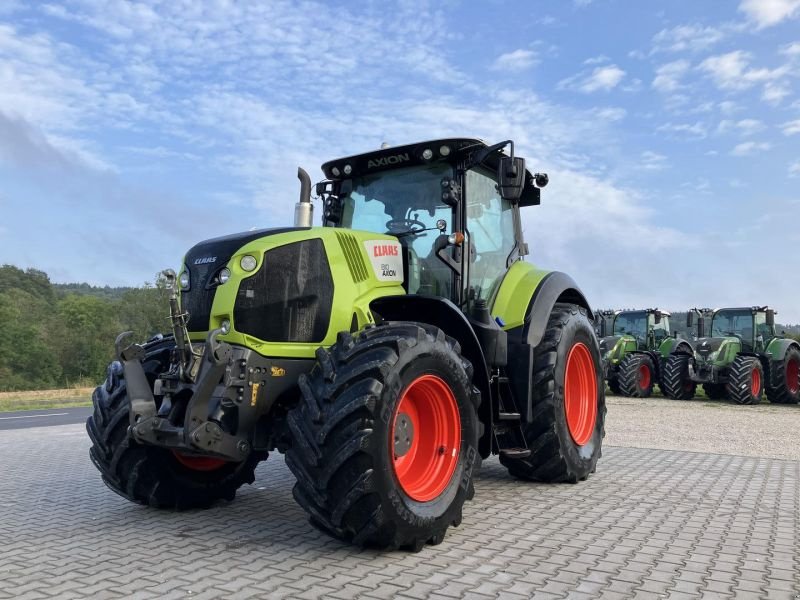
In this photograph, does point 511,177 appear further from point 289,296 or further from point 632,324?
point 632,324

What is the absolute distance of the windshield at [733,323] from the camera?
18.6 meters

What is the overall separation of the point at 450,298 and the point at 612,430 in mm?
7124

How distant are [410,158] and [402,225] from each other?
53 centimetres

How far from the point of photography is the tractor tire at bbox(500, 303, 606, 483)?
571cm

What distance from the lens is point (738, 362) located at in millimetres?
17094

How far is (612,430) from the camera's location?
37.6 ft

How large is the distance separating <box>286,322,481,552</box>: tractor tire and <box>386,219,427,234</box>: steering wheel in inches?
52.9

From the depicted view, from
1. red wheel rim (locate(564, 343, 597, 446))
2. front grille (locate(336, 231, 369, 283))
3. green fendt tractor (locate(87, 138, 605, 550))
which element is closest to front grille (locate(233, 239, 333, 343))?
green fendt tractor (locate(87, 138, 605, 550))

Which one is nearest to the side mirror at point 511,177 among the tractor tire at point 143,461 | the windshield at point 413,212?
the windshield at point 413,212

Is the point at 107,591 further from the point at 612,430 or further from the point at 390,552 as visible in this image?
the point at 612,430

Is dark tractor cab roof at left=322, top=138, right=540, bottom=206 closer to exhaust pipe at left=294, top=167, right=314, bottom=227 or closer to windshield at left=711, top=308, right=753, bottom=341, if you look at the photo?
exhaust pipe at left=294, top=167, right=314, bottom=227

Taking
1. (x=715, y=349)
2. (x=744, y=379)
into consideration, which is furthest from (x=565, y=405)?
(x=715, y=349)

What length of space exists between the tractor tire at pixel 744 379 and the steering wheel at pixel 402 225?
552 inches

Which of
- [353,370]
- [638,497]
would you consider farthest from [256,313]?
[638,497]
